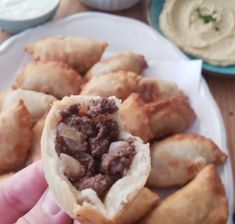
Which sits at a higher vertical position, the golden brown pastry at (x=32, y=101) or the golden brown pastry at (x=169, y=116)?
the golden brown pastry at (x=32, y=101)

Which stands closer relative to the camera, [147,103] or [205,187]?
[205,187]

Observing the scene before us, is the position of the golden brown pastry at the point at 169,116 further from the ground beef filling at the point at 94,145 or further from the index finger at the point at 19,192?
the ground beef filling at the point at 94,145

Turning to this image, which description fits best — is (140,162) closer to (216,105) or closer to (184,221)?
(184,221)

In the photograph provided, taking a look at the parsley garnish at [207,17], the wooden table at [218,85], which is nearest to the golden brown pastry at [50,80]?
the wooden table at [218,85]

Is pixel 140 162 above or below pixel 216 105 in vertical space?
above

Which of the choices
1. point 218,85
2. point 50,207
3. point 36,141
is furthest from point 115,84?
point 50,207

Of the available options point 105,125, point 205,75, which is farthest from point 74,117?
point 205,75

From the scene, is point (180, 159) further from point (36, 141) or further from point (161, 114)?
point (36, 141)

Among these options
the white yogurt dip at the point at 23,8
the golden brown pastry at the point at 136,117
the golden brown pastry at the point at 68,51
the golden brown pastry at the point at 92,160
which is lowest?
the golden brown pastry at the point at 136,117

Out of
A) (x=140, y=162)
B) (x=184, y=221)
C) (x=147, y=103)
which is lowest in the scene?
(x=184, y=221)
